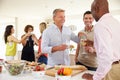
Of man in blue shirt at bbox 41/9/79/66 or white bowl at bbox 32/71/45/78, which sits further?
man in blue shirt at bbox 41/9/79/66

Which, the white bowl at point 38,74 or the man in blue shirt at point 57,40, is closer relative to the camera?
the white bowl at point 38,74

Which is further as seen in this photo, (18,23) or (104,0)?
(18,23)

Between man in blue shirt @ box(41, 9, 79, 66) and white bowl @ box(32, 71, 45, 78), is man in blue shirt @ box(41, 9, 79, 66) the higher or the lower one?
the higher one

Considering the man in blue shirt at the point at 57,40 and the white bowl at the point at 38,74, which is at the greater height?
the man in blue shirt at the point at 57,40

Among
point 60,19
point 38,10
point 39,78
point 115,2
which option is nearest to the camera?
point 39,78

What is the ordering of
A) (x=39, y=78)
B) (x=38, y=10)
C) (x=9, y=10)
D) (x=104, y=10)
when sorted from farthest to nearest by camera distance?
1. (x=9, y=10)
2. (x=38, y=10)
3. (x=39, y=78)
4. (x=104, y=10)

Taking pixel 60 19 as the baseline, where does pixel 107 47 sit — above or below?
below

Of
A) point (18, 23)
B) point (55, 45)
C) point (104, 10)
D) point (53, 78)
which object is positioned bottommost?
point (53, 78)

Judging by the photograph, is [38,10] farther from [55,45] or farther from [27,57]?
[55,45]

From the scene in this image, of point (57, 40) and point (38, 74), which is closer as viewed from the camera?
point (38, 74)

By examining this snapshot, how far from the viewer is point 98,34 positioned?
1.28 meters

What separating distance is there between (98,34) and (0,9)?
5199 millimetres

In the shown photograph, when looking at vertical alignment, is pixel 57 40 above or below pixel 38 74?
above

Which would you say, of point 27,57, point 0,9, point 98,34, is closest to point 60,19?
point 98,34
